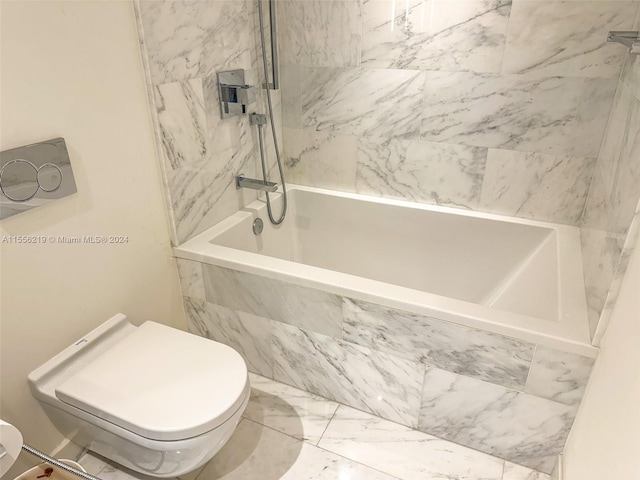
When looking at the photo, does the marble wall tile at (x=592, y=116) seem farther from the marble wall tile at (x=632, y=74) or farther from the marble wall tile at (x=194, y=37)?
the marble wall tile at (x=194, y=37)

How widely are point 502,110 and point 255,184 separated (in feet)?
3.72

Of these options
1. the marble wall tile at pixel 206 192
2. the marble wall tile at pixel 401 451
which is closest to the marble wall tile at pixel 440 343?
the marble wall tile at pixel 401 451

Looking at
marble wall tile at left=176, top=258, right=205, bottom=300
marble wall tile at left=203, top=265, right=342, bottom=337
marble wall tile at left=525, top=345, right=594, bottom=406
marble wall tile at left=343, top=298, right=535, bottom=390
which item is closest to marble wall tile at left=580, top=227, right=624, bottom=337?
marble wall tile at left=525, top=345, right=594, bottom=406

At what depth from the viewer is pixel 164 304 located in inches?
71.4

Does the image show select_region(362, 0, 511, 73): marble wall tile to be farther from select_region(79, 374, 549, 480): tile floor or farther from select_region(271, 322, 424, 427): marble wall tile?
select_region(79, 374, 549, 480): tile floor

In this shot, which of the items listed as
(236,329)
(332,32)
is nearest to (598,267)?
(236,329)

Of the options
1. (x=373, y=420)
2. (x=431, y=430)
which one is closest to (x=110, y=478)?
(x=373, y=420)

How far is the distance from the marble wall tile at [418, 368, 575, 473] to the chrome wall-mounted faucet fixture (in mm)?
1325

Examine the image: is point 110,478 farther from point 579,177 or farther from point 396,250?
point 579,177

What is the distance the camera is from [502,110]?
1.85 m

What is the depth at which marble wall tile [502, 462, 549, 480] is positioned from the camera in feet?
4.92

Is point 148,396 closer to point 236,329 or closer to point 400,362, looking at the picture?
point 236,329

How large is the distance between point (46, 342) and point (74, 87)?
792 mm

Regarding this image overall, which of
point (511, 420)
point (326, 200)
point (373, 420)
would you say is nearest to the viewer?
point (511, 420)
